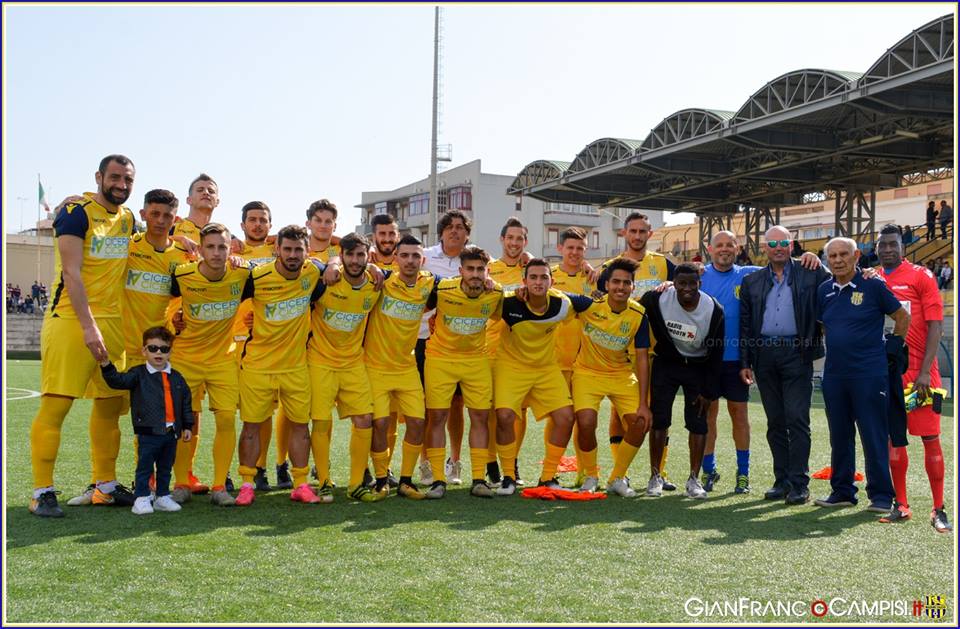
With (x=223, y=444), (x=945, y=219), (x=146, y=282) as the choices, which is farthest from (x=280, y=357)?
(x=945, y=219)

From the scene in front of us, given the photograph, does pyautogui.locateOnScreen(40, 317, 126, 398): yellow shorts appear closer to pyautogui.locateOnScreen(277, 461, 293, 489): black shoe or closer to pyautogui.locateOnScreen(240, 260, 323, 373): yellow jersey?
pyautogui.locateOnScreen(240, 260, 323, 373): yellow jersey

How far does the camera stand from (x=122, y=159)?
5.54 metres

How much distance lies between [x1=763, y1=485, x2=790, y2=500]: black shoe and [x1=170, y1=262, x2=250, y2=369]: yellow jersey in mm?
4036

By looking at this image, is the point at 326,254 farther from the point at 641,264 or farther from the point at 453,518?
the point at 641,264

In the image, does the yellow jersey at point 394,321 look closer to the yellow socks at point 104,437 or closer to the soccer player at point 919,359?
the yellow socks at point 104,437

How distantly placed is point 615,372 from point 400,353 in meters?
1.70

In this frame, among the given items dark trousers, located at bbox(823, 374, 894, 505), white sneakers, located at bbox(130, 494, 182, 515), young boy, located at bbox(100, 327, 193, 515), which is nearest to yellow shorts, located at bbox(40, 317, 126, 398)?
young boy, located at bbox(100, 327, 193, 515)

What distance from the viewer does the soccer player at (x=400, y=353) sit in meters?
6.29

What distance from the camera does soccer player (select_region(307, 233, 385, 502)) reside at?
6148 millimetres

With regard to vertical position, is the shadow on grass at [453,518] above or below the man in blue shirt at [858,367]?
below

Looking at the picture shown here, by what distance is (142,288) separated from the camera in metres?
5.84

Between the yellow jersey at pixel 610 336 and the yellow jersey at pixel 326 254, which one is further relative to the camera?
the yellow jersey at pixel 326 254

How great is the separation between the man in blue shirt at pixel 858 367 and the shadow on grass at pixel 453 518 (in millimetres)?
267

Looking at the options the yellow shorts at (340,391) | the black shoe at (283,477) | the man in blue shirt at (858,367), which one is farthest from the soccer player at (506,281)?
the man in blue shirt at (858,367)
